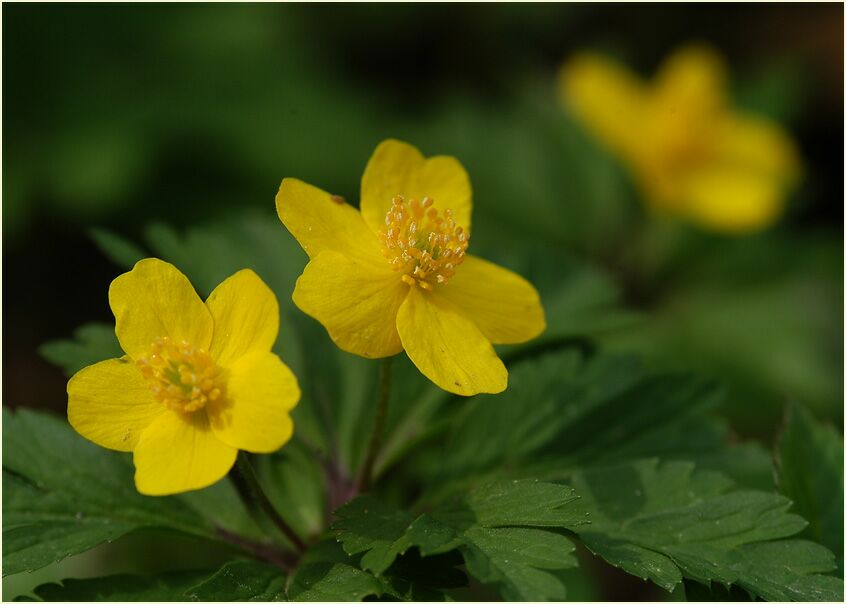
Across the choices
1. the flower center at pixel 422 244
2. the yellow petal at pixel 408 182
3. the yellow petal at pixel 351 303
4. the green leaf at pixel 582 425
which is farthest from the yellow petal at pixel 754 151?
the yellow petal at pixel 351 303

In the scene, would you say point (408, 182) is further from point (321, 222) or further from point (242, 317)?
point (242, 317)

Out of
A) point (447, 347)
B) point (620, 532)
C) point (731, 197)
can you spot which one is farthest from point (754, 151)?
point (447, 347)

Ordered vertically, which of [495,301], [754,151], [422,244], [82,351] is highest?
[754,151]

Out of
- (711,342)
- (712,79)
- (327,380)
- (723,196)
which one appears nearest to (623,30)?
(712,79)

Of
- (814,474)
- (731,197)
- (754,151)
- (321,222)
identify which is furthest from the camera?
(754,151)

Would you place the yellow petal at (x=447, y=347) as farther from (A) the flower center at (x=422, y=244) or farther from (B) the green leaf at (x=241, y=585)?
(B) the green leaf at (x=241, y=585)

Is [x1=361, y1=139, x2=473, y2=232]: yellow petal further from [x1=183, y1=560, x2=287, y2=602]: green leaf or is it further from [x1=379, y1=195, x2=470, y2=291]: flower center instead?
[x1=183, y1=560, x2=287, y2=602]: green leaf

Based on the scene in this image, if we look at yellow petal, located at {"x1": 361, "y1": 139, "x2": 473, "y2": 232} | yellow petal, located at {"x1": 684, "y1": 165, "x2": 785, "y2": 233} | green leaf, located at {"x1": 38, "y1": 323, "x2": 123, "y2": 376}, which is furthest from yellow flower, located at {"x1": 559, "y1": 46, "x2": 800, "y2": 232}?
green leaf, located at {"x1": 38, "y1": 323, "x2": 123, "y2": 376}
